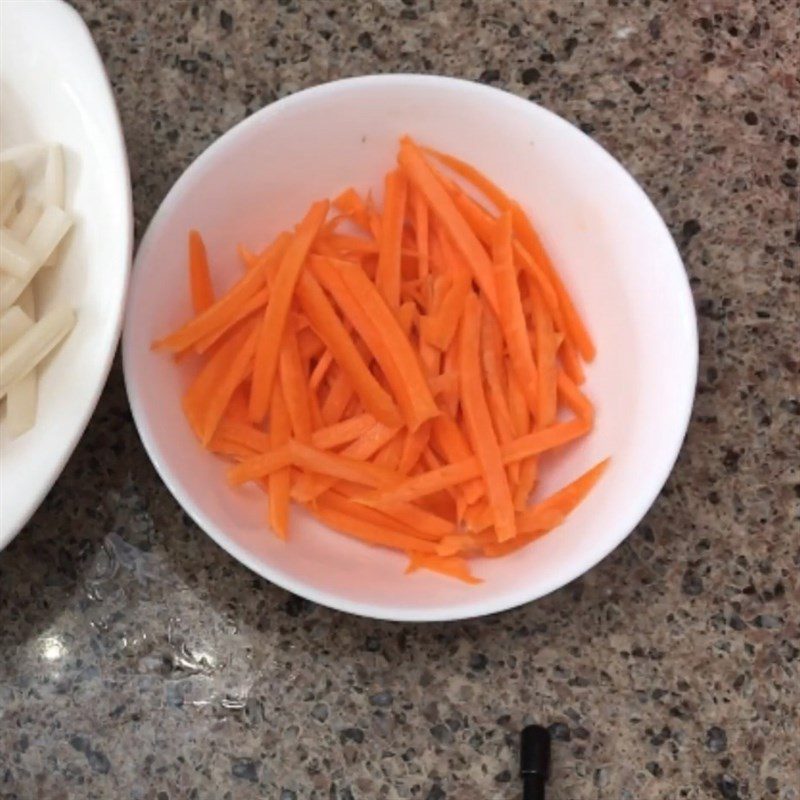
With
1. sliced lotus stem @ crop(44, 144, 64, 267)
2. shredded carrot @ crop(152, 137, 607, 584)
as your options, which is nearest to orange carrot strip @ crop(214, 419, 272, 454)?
shredded carrot @ crop(152, 137, 607, 584)

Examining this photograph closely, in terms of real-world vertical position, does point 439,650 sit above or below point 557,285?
below

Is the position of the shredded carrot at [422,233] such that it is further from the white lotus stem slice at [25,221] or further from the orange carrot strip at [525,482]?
the white lotus stem slice at [25,221]

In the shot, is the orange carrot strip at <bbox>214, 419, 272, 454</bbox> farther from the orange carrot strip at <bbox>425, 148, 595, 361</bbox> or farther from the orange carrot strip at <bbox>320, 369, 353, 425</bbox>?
the orange carrot strip at <bbox>425, 148, 595, 361</bbox>

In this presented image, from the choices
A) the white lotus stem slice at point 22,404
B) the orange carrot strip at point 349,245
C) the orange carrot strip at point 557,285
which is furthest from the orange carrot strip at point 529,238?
the white lotus stem slice at point 22,404

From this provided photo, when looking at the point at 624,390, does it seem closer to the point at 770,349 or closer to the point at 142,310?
the point at 770,349

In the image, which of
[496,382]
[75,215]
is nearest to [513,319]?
[496,382]

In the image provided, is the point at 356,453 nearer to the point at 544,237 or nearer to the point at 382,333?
the point at 382,333
